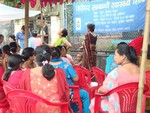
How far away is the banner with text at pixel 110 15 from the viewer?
710 cm

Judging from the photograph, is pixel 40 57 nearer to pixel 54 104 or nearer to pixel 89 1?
pixel 54 104

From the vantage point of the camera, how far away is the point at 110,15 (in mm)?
7699

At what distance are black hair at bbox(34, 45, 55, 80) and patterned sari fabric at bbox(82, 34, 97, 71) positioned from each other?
4054 mm

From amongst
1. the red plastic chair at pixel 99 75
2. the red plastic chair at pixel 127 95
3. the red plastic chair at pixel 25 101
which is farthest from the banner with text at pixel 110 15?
the red plastic chair at pixel 25 101

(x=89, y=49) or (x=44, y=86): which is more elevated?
(x=44, y=86)

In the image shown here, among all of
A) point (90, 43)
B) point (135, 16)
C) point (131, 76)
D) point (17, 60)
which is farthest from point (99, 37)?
point (131, 76)

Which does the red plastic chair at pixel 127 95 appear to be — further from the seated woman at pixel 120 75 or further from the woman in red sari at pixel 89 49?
the woman in red sari at pixel 89 49

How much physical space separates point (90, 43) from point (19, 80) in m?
4.48

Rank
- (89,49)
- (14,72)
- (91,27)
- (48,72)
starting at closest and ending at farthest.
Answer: (48,72)
(14,72)
(91,27)
(89,49)

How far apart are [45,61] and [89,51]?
462 cm

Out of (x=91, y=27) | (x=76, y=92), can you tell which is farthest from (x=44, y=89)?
(x=91, y=27)

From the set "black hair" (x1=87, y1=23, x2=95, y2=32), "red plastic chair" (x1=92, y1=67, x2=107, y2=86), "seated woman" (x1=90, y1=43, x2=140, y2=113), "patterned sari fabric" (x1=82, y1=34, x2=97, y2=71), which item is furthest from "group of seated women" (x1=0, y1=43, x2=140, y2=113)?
"patterned sari fabric" (x1=82, y1=34, x2=97, y2=71)

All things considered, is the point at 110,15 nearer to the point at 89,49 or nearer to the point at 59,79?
the point at 89,49

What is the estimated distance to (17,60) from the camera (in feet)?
12.4
